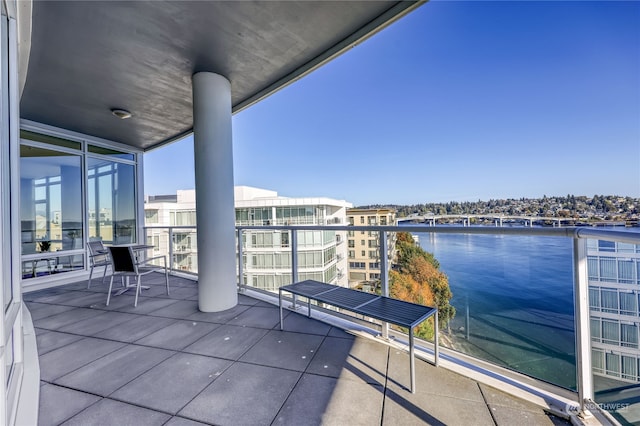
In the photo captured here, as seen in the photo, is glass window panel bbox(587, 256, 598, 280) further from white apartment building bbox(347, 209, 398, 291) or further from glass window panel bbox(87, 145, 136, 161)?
glass window panel bbox(87, 145, 136, 161)

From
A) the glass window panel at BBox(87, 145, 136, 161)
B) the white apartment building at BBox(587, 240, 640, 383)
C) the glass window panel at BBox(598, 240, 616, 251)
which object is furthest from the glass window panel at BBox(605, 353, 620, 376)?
Answer: the glass window panel at BBox(87, 145, 136, 161)

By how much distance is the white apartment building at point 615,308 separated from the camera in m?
1.15

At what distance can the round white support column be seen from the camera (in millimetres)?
3137

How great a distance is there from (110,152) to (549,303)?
7.96m

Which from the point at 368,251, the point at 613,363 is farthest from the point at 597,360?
the point at 368,251

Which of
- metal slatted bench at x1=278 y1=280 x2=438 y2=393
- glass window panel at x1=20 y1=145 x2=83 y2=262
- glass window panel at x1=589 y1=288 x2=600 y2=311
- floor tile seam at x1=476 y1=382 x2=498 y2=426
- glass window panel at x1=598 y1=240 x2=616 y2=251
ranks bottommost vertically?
floor tile seam at x1=476 y1=382 x2=498 y2=426

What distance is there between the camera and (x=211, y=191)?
314cm

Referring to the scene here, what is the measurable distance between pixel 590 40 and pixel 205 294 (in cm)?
905

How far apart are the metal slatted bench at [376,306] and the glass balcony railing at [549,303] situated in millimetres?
229

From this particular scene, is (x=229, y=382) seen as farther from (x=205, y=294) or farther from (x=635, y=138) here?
(x=635, y=138)

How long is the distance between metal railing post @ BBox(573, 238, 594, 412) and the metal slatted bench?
74cm

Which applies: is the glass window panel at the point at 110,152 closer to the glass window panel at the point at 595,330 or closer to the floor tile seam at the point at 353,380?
the floor tile seam at the point at 353,380

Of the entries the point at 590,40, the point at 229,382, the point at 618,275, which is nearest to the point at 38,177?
the point at 229,382

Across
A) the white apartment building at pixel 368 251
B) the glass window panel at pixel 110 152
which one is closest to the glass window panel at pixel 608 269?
the white apartment building at pixel 368 251
